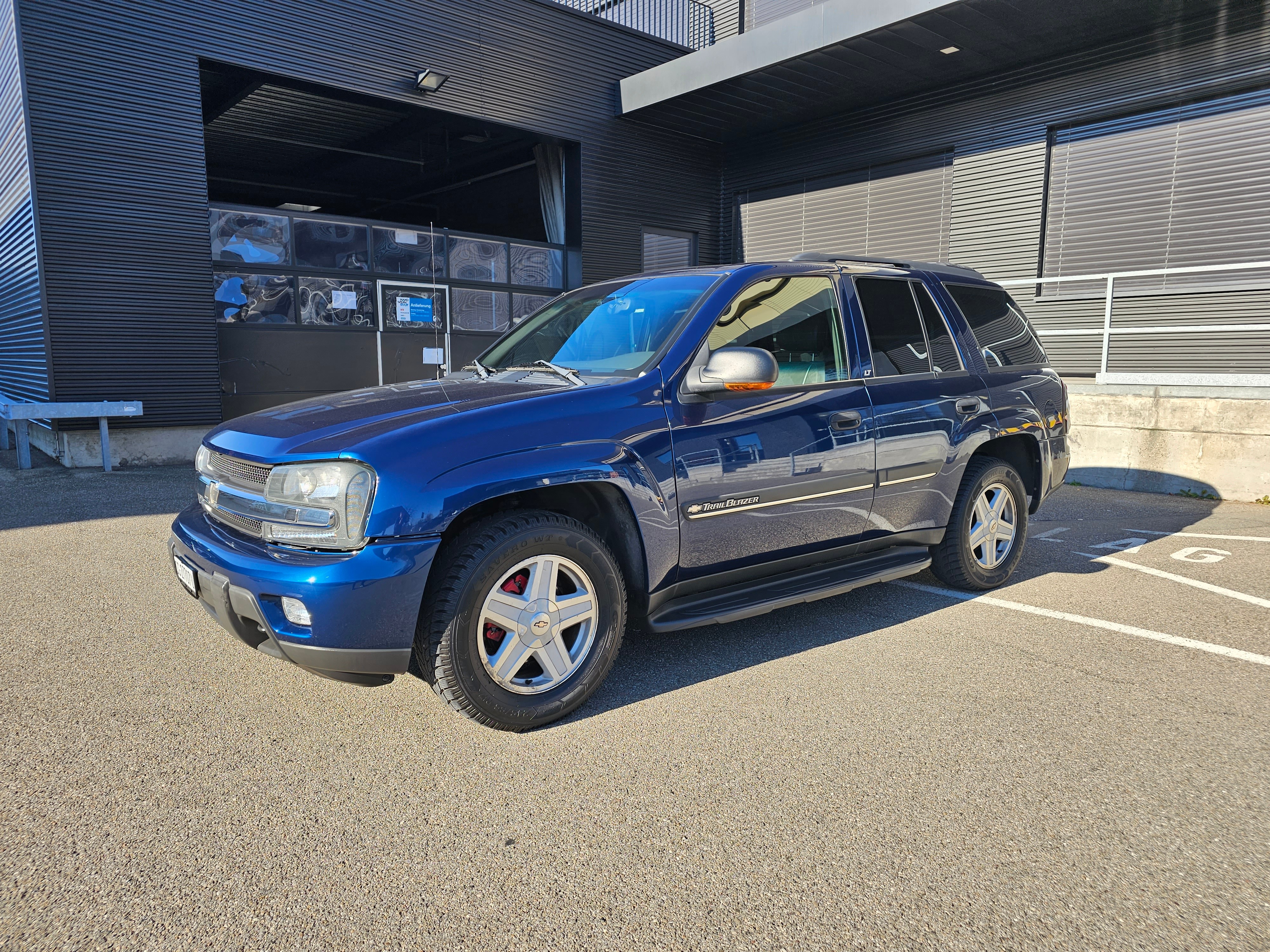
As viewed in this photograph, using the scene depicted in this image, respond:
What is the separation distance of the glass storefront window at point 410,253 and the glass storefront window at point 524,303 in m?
1.44

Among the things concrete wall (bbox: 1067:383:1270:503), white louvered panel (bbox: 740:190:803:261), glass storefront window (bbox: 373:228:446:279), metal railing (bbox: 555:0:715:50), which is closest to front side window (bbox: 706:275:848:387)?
concrete wall (bbox: 1067:383:1270:503)

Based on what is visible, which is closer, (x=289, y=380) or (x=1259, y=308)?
(x=1259, y=308)

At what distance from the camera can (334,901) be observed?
205cm

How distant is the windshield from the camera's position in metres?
3.58

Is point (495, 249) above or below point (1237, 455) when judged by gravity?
above

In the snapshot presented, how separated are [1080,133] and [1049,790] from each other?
1187cm

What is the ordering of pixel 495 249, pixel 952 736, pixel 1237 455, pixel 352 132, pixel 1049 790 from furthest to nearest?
pixel 352 132, pixel 495 249, pixel 1237 455, pixel 952 736, pixel 1049 790

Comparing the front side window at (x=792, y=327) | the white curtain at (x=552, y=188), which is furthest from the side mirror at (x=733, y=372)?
the white curtain at (x=552, y=188)

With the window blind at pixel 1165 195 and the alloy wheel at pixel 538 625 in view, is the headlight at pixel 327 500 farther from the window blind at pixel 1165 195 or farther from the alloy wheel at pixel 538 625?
the window blind at pixel 1165 195

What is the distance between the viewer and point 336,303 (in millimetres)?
12125

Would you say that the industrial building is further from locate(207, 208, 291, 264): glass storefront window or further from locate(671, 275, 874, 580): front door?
locate(671, 275, 874, 580): front door

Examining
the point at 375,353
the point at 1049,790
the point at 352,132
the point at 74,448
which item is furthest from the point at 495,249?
the point at 1049,790

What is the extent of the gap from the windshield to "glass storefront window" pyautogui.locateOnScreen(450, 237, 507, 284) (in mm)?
9653

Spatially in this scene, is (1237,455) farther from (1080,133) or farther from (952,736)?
(952,736)
